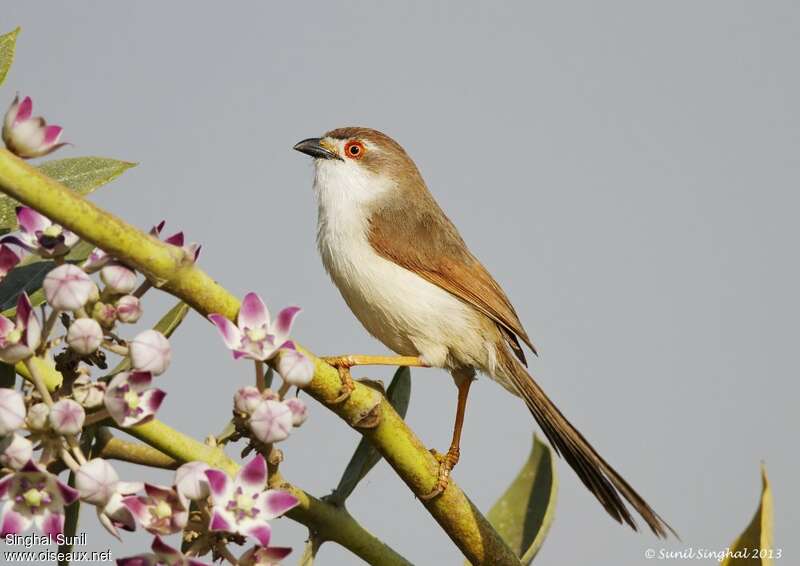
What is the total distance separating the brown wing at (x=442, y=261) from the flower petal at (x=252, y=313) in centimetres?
334

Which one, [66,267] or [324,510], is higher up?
[66,267]

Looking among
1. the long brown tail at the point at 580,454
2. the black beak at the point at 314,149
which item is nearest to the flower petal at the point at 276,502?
the long brown tail at the point at 580,454

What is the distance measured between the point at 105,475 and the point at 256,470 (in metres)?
0.26

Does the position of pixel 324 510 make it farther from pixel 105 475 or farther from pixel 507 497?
pixel 507 497

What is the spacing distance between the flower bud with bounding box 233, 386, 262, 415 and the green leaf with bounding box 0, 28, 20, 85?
887 millimetres

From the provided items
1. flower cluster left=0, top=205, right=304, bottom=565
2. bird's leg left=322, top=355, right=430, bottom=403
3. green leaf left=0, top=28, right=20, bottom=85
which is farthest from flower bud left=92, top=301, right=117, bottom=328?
bird's leg left=322, top=355, right=430, bottom=403

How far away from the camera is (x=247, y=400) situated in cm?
194

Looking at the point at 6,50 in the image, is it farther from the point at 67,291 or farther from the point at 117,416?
the point at 117,416

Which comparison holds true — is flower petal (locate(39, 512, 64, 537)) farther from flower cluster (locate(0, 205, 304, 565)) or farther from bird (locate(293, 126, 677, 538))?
bird (locate(293, 126, 677, 538))

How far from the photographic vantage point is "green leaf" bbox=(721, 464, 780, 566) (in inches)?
79.0

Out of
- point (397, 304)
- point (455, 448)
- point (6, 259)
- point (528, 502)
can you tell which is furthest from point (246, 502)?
point (397, 304)

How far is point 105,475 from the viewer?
174 cm

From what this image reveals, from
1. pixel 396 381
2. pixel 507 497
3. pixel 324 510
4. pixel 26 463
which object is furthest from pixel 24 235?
pixel 507 497

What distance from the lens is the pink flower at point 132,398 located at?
68.8 inches
